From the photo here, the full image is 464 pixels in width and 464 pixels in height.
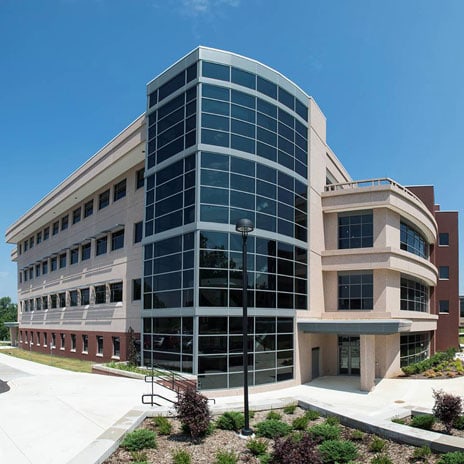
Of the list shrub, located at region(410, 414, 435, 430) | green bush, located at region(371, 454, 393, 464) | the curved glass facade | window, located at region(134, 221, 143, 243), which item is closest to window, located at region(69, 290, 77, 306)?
window, located at region(134, 221, 143, 243)

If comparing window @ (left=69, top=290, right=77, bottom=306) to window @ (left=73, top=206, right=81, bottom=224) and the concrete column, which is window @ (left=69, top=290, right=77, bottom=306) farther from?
the concrete column

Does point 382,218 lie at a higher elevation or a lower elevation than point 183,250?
higher

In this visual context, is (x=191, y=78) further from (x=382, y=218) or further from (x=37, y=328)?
(x=37, y=328)

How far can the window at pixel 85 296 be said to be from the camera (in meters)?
37.2

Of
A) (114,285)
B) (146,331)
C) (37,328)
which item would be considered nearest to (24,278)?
(37,328)

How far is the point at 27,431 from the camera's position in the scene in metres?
13.5

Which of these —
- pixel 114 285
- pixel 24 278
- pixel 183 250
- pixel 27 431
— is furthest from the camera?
pixel 24 278

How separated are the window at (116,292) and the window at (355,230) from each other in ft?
50.2

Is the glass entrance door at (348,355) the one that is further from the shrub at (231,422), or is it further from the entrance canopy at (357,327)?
the shrub at (231,422)

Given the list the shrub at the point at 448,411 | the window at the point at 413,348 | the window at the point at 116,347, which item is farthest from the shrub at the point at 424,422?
the window at the point at 116,347

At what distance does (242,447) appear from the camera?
12531 mm

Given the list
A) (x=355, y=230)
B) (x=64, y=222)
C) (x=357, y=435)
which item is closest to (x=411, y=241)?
(x=355, y=230)

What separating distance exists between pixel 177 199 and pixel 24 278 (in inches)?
1625

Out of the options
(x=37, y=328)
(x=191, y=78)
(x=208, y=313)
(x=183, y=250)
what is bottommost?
(x=37, y=328)
